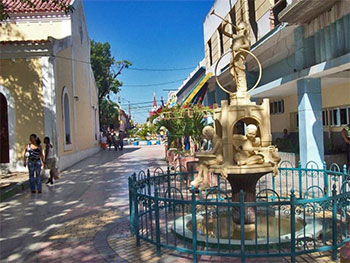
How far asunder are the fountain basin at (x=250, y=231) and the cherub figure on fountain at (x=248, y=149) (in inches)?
35.7

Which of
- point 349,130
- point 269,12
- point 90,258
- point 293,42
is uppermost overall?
point 269,12

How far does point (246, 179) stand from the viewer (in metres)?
5.07

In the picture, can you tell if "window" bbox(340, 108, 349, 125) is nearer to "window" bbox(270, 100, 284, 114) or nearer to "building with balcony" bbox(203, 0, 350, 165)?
"building with balcony" bbox(203, 0, 350, 165)

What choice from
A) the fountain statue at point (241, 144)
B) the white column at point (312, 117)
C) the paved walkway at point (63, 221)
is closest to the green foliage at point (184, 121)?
the paved walkway at point (63, 221)

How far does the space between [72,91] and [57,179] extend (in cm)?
644

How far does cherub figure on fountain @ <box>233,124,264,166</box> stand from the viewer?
4.82 m

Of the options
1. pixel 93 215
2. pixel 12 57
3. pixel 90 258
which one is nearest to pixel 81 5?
pixel 12 57

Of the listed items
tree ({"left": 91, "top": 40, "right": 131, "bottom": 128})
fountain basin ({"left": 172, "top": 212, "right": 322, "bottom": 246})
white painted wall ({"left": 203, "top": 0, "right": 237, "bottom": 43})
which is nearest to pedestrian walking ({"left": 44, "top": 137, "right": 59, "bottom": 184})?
fountain basin ({"left": 172, "top": 212, "right": 322, "bottom": 246})

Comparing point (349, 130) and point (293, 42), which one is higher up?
point (293, 42)

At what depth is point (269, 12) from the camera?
11.6 metres

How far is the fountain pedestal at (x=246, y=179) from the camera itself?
4.78 m

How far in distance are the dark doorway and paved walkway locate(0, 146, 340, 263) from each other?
14.5ft

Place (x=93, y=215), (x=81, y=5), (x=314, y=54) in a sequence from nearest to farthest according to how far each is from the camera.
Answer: (x=93, y=215)
(x=314, y=54)
(x=81, y=5)

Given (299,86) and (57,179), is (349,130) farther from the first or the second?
(57,179)
